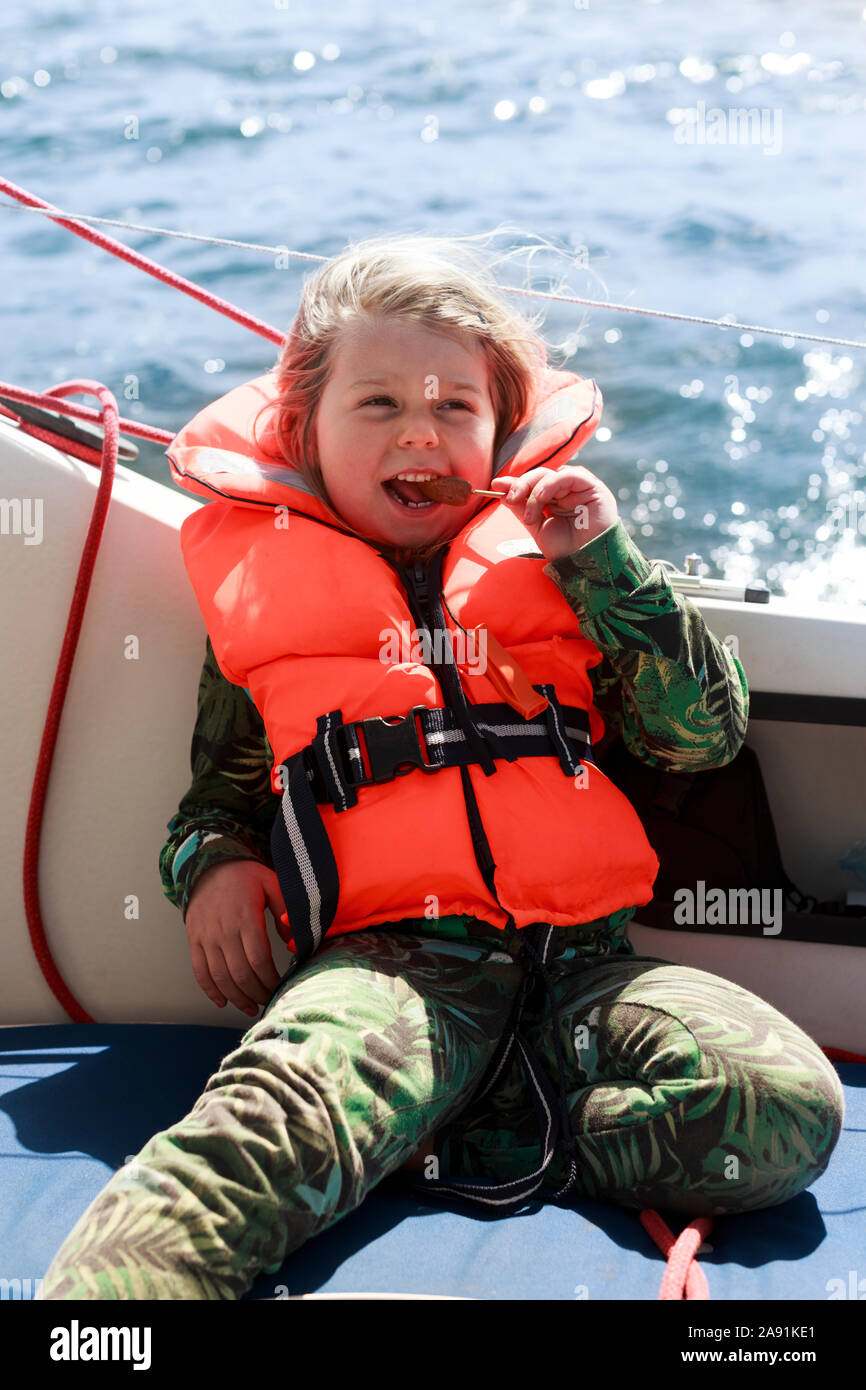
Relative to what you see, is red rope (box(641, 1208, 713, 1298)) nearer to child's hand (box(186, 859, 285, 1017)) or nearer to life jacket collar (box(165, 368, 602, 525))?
child's hand (box(186, 859, 285, 1017))

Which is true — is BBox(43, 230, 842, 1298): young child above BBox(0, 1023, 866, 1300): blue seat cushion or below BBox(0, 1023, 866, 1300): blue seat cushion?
above

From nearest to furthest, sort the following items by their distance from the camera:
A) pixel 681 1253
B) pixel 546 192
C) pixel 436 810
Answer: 1. pixel 681 1253
2. pixel 436 810
3. pixel 546 192

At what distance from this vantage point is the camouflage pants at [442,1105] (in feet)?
2.85

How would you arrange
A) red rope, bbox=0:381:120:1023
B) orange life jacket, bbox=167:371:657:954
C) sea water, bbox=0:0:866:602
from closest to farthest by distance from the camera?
1. orange life jacket, bbox=167:371:657:954
2. red rope, bbox=0:381:120:1023
3. sea water, bbox=0:0:866:602

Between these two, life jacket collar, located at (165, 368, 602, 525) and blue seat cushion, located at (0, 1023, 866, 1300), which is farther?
life jacket collar, located at (165, 368, 602, 525)

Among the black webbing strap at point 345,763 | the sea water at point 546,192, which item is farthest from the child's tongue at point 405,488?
the sea water at point 546,192

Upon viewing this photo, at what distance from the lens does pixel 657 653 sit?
Answer: 1.22 m

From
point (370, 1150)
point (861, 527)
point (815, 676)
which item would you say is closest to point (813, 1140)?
point (370, 1150)

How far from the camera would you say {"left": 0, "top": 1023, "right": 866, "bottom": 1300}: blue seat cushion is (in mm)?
958

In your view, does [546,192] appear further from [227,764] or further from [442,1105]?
[442,1105]

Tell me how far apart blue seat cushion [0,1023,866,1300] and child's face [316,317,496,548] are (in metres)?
0.63

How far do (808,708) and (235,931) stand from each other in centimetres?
71

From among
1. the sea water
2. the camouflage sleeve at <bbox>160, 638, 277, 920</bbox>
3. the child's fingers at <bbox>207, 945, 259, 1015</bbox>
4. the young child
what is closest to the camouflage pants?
the young child

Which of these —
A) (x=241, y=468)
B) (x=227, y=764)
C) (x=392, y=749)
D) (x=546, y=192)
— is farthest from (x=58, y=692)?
(x=546, y=192)
